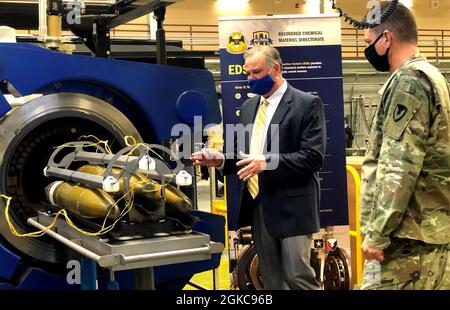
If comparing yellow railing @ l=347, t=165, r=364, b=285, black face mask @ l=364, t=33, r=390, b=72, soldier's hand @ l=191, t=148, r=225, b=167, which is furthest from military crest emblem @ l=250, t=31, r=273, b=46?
black face mask @ l=364, t=33, r=390, b=72

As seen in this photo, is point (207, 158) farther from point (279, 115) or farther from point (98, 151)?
point (98, 151)

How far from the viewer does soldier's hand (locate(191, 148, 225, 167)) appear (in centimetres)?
298

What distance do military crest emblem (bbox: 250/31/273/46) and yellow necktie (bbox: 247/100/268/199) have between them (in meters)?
1.27

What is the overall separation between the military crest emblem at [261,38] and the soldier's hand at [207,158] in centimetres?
152

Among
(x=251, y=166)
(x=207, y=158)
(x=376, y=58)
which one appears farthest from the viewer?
(x=207, y=158)

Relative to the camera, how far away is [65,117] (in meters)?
2.75

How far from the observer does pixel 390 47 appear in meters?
2.29

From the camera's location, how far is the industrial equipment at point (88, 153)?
2242mm

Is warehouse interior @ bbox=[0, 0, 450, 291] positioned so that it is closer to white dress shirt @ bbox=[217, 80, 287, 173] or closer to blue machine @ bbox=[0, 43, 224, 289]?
blue machine @ bbox=[0, 43, 224, 289]

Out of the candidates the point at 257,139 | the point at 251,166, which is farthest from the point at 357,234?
the point at 251,166

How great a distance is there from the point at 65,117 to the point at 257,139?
105 centimetres

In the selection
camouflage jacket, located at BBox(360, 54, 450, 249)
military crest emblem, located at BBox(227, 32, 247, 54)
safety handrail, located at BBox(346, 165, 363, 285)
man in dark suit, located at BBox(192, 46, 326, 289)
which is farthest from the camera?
safety handrail, located at BBox(346, 165, 363, 285)

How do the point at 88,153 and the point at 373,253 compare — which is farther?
the point at 88,153
